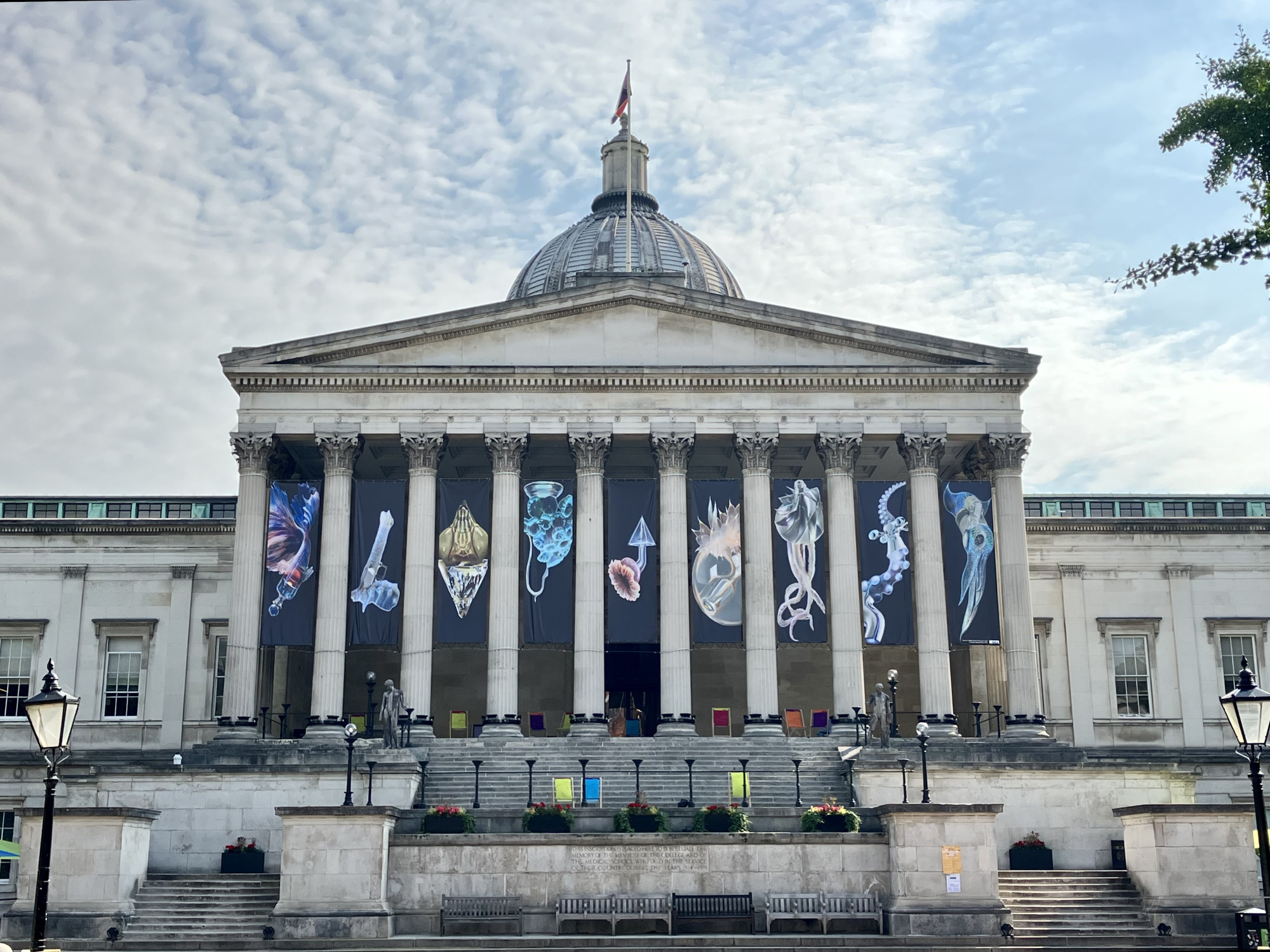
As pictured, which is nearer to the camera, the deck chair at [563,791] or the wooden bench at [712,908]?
the wooden bench at [712,908]

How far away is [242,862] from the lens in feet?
129

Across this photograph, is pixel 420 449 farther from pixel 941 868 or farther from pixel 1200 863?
pixel 1200 863

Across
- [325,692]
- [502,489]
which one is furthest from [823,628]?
[325,692]

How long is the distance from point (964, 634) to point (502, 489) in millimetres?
15826

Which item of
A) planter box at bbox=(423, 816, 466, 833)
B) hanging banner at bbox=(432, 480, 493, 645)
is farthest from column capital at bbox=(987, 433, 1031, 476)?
planter box at bbox=(423, 816, 466, 833)

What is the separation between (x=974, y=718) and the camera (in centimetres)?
5278

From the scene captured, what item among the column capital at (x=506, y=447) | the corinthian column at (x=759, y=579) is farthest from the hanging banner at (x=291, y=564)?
the corinthian column at (x=759, y=579)

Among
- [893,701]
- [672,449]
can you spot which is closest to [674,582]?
[672,449]

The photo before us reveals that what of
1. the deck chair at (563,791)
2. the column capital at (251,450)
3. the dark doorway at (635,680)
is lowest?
the deck chair at (563,791)

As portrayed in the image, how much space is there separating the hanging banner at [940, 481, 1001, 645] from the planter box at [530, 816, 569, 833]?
18.1 metres

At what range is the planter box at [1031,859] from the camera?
40.2m

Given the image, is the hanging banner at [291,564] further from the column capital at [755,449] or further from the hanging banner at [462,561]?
the column capital at [755,449]

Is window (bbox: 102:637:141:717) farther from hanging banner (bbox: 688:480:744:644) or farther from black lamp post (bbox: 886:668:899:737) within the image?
black lamp post (bbox: 886:668:899:737)

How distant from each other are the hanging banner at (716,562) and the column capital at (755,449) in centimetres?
75
